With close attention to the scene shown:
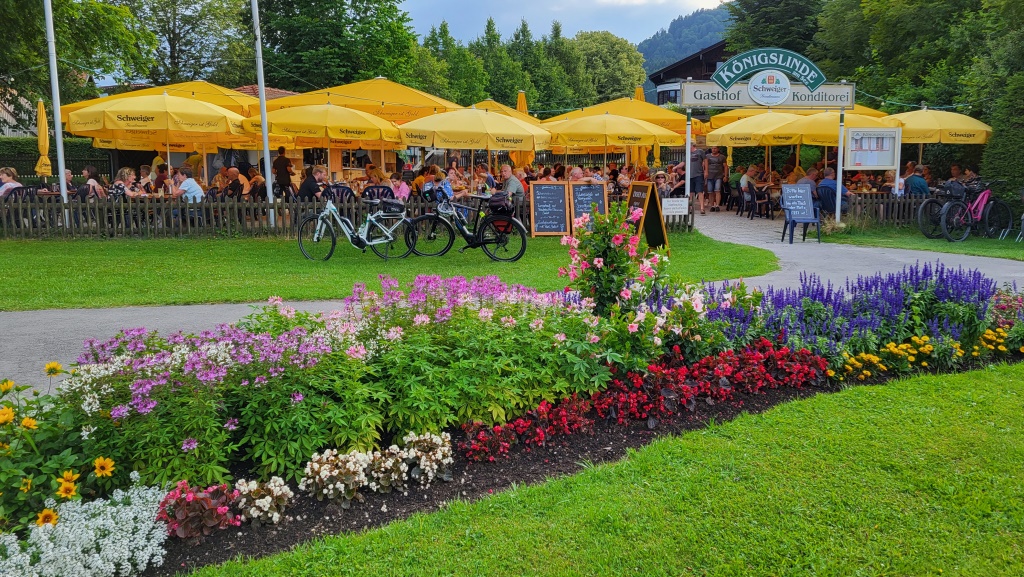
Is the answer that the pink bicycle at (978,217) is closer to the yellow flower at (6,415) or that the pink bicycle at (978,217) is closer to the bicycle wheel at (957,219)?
the bicycle wheel at (957,219)

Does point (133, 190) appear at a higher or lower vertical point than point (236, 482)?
→ higher

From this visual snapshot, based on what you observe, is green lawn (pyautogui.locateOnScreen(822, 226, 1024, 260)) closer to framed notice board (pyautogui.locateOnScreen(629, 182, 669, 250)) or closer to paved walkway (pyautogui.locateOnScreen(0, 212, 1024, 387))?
paved walkway (pyautogui.locateOnScreen(0, 212, 1024, 387))

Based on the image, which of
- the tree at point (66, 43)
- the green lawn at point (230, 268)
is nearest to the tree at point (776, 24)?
the tree at point (66, 43)

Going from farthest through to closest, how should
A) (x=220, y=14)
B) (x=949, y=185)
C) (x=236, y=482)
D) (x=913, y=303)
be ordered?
(x=220, y=14)
(x=949, y=185)
(x=913, y=303)
(x=236, y=482)

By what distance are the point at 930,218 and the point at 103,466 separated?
1725 cm

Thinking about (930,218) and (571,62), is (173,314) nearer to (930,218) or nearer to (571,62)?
(930,218)

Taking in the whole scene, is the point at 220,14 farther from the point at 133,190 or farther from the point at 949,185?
the point at 949,185

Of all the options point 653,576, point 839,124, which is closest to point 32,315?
point 653,576

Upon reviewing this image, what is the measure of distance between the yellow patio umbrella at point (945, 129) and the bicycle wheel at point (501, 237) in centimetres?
1024

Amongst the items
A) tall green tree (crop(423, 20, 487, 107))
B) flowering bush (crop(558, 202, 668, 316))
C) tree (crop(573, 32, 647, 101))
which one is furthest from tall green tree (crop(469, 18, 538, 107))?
flowering bush (crop(558, 202, 668, 316))

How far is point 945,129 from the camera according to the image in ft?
Answer: 57.8

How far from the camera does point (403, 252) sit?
13641 mm

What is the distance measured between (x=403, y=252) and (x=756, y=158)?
2018 centimetres

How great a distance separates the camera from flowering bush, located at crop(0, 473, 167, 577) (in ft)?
10.2
